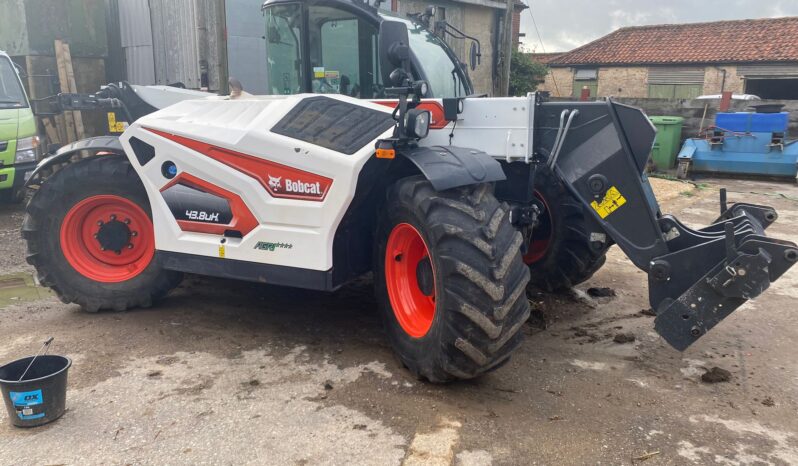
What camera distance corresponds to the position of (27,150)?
868 cm

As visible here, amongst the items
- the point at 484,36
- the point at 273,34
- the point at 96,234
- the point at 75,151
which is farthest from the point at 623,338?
the point at 484,36

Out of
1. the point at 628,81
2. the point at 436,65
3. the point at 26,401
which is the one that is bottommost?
the point at 26,401

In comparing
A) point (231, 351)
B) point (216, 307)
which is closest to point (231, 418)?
point (231, 351)

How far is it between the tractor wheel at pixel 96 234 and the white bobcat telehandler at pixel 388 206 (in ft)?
0.04

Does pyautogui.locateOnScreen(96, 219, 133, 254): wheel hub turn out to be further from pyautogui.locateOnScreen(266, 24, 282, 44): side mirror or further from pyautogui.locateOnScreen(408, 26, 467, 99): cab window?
pyautogui.locateOnScreen(408, 26, 467, 99): cab window

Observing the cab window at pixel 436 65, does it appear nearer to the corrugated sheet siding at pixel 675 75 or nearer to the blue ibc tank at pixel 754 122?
the blue ibc tank at pixel 754 122

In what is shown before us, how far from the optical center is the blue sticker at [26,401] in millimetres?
3152

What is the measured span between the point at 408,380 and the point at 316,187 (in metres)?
1.26

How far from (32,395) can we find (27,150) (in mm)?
6670

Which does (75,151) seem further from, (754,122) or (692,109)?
(692,109)

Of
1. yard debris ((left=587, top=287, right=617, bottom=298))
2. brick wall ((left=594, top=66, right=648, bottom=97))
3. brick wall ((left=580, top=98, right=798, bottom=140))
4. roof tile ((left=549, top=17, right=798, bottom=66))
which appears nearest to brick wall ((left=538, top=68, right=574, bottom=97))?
roof tile ((left=549, top=17, right=798, bottom=66))

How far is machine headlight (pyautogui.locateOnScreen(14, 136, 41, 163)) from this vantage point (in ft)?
28.1

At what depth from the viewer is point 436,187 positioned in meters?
3.35

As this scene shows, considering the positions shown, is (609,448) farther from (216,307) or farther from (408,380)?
(216,307)
